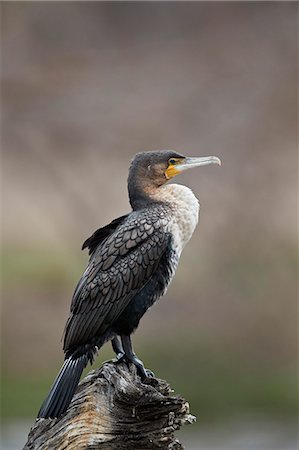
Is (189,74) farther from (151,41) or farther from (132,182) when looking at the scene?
(132,182)

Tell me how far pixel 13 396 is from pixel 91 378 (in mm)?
4975

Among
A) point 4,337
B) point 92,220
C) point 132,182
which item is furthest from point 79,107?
point 132,182

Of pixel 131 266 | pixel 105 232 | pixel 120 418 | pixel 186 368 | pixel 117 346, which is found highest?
pixel 186 368

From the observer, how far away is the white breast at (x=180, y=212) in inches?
178

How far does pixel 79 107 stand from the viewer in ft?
38.9

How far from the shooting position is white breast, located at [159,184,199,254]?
4527mm

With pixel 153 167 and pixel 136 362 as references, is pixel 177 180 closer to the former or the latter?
pixel 153 167

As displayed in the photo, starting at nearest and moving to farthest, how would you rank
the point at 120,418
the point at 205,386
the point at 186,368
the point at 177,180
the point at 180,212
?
1. the point at 120,418
2. the point at 180,212
3. the point at 205,386
4. the point at 186,368
5. the point at 177,180

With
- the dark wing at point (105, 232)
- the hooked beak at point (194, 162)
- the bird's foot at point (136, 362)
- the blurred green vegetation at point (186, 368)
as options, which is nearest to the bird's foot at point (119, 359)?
the bird's foot at point (136, 362)

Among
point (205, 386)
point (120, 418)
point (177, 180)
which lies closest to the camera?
point (120, 418)

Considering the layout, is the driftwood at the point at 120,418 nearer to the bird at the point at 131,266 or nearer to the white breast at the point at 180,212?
the bird at the point at 131,266

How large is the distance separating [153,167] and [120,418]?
96 centimetres

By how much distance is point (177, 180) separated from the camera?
10.2m

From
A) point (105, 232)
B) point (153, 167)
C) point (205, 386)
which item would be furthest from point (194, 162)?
point (205, 386)
